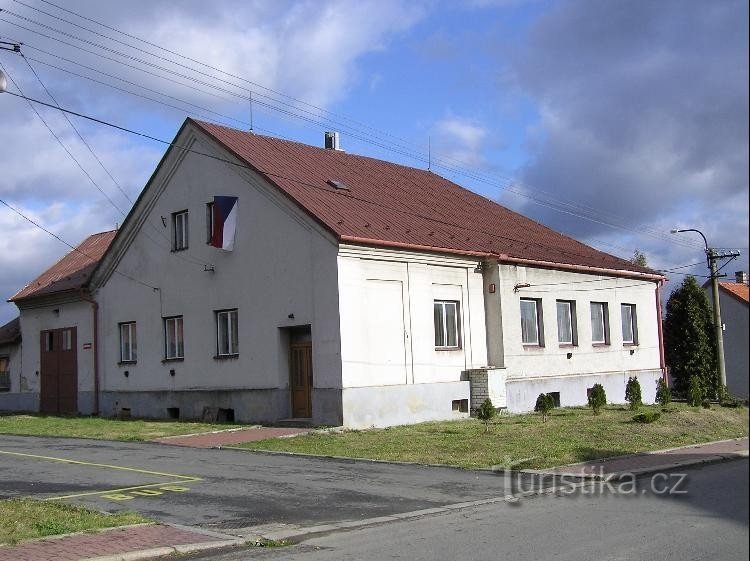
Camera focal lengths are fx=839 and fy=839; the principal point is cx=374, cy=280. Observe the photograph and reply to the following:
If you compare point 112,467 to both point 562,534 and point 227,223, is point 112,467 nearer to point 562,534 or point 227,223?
point 562,534

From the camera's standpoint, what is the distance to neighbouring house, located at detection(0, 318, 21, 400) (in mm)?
33938

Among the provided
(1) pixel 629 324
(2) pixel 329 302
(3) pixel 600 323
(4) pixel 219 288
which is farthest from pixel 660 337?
(4) pixel 219 288

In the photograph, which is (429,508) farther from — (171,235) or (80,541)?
(171,235)

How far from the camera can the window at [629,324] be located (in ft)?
105

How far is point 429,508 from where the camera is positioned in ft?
36.2

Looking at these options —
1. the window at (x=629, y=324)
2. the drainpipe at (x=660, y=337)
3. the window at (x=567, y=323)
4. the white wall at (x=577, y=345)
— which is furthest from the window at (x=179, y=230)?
the drainpipe at (x=660, y=337)

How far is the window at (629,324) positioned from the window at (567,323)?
3.45 meters

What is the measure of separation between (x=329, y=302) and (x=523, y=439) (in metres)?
6.53

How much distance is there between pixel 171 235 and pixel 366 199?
21.5 ft

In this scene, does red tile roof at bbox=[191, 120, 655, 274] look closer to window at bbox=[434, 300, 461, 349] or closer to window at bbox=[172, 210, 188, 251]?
window at bbox=[434, 300, 461, 349]

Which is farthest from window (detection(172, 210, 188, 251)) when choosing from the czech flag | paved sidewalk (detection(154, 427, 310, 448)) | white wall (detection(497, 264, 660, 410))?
white wall (detection(497, 264, 660, 410))

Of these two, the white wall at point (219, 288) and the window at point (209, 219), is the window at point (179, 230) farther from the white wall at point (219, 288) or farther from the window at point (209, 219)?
the window at point (209, 219)

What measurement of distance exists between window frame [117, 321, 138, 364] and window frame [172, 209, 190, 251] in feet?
11.7

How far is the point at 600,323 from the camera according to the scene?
3075cm
